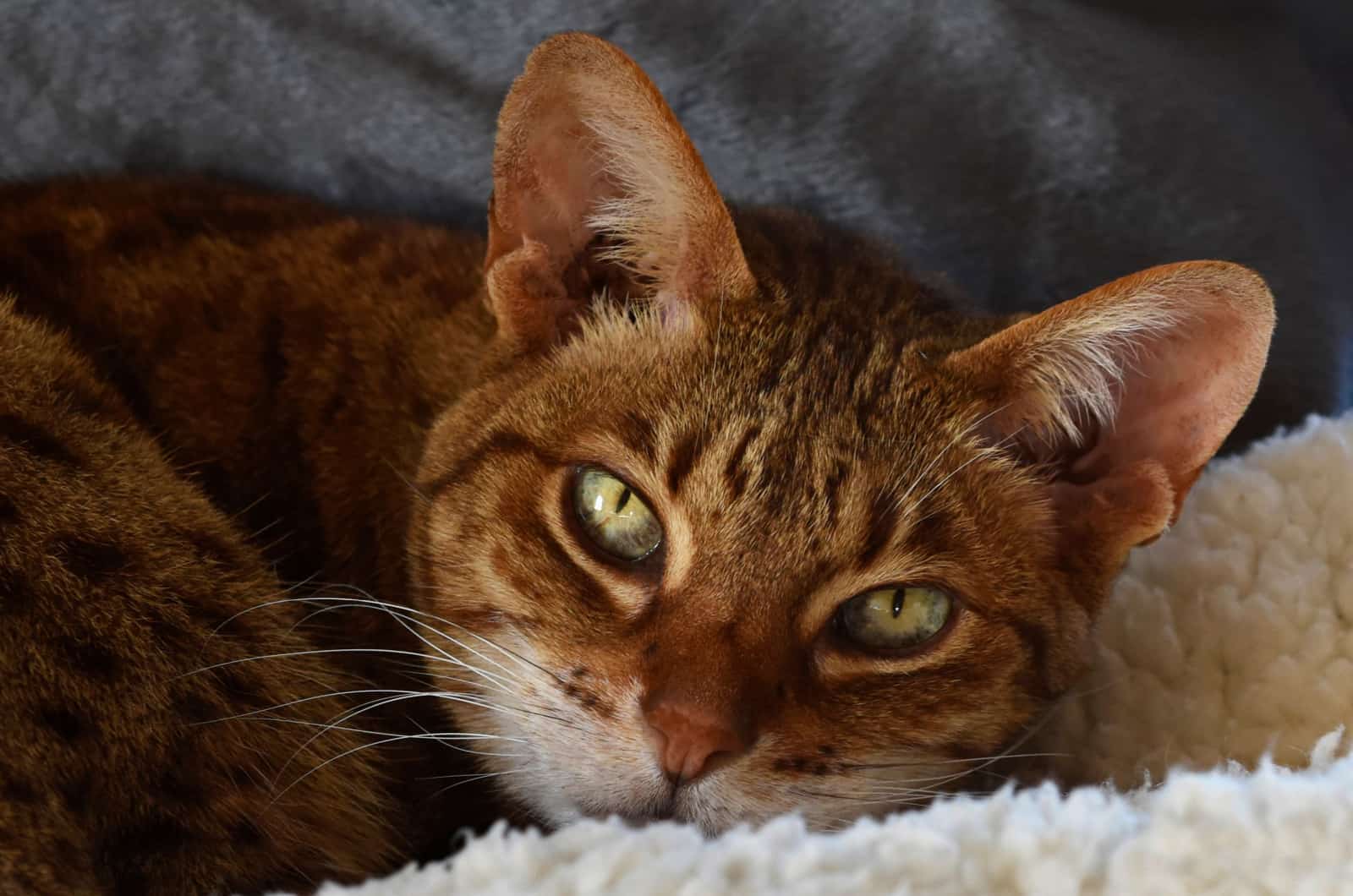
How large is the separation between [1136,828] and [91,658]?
1251 millimetres

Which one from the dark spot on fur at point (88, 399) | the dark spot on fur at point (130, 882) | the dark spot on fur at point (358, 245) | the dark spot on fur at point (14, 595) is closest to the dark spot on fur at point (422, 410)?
the dark spot on fur at point (358, 245)

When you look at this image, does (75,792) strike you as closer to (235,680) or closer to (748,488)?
(235,680)

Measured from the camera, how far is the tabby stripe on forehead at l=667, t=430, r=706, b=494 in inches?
68.3

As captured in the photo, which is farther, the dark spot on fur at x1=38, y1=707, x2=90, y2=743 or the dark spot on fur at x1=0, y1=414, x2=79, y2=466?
the dark spot on fur at x1=0, y1=414, x2=79, y2=466

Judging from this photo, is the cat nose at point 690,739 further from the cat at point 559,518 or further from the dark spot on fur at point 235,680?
the dark spot on fur at point 235,680

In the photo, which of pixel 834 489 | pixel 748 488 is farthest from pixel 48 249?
pixel 834 489

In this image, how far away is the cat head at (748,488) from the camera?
1.61 metres

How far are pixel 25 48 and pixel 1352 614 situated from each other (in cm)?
282

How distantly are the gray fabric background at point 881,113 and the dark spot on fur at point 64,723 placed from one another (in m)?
1.59

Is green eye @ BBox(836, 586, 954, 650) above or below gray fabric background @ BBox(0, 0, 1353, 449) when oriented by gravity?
below

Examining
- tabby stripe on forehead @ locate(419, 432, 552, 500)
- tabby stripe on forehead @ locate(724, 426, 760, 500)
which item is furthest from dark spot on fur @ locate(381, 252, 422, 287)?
tabby stripe on forehead @ locate(724, 426, 760, 500)

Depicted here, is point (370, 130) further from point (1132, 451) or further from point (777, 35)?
point (1132, 451)

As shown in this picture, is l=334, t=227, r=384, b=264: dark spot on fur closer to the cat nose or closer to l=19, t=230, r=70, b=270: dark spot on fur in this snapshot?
l=19, t=230, r=70, b=270: dark spot on fur

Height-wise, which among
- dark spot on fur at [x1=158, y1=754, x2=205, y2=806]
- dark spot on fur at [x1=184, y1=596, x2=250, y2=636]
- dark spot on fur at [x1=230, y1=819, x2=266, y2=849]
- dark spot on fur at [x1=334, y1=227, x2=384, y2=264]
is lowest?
dark spot on fur at [x1=230, y1=819, x2=266, y2=849]
